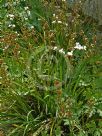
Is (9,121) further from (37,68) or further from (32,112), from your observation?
(37,68)

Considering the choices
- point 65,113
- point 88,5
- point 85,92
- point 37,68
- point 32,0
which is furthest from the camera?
point 32,0

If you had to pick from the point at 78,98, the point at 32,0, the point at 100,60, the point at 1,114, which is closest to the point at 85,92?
the point at 78,98

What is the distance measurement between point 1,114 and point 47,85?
1.27ft

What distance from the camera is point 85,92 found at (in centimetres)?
271

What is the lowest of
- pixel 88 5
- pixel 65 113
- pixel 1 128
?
pixel 1 128

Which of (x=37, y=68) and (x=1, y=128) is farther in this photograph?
(x=37, y=68)

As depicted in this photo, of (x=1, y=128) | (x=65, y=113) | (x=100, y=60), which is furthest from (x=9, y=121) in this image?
(x=100, y=60)

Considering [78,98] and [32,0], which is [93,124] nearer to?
[78,98]

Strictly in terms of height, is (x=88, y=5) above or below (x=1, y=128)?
above

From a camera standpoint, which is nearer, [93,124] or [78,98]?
[93,124]

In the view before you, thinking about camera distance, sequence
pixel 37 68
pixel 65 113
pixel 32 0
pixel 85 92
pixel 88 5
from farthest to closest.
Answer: pixel 32 0
pixel 88 5
pixel 37 68
pixel 85 92
pixel 65 113

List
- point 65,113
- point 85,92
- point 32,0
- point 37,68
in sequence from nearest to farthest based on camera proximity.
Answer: point 65,113
point 85,92
point 37,68
point 32,0

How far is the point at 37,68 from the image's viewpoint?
2.98 m

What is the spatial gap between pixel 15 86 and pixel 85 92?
51 cm
